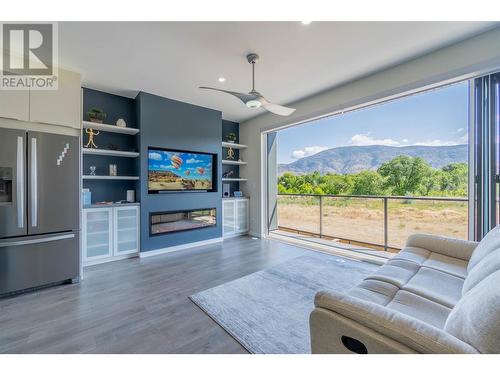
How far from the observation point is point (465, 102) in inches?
104

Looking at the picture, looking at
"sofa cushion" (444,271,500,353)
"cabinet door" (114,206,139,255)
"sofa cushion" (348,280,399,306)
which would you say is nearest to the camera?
"sofa cushion" (444,271,500,353)

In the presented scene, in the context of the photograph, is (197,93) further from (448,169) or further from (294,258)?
(448,169)

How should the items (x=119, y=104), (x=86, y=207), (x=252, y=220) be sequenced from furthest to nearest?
(x=252, y=220), (x=119, y=104), (x=86, y=207)

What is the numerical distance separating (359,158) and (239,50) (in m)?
4.29

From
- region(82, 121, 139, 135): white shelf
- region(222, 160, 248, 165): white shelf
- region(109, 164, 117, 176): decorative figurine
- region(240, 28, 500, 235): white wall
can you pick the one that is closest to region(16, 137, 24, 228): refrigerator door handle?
region(82, 121, 139, 135): white shelf

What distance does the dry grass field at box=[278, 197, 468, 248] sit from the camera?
3.77m

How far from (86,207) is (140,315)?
6.52 ft

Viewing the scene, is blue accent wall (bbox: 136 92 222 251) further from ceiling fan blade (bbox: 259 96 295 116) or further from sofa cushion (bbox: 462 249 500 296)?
sofa cushion (bbox: 462 249 500 296)

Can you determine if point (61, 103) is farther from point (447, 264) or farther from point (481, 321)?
point (447, 264)

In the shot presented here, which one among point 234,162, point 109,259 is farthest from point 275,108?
point 109,259

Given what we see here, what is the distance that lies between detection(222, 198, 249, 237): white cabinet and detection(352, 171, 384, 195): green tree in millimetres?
2817

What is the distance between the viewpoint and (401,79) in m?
2.92

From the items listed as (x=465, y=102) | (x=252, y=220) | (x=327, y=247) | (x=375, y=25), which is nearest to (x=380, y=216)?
(x=327, y=247)

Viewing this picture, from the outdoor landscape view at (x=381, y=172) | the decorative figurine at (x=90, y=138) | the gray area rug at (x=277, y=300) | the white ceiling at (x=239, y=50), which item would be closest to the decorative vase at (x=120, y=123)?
the decorative figurine at (x=90, y=138)
